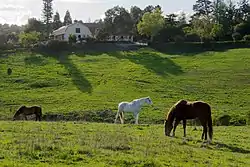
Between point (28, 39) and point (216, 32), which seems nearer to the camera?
point (216, 32)

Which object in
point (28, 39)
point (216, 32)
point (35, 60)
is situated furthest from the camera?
point (28, 39)

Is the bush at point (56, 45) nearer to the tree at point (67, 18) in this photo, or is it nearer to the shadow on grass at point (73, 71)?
the shadow on grass at point (73, 71)

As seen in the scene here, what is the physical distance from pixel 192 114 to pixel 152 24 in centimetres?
7335

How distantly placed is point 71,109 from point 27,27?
263 feet

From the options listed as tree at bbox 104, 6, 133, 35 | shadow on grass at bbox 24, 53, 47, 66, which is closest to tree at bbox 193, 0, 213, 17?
tree at bbox 104, 6, 133, 35

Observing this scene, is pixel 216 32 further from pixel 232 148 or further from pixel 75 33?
pixel 232 148

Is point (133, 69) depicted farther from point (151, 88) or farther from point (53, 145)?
point (53, 145)

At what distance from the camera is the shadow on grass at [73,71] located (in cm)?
5331

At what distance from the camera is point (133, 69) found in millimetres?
63781

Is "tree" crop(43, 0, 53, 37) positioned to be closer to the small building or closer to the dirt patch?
the small building

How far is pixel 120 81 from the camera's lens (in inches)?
2207

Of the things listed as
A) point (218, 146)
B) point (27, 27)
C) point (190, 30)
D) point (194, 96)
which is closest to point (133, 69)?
point (194, 96)

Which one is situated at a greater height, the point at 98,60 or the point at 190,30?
the point at 190,30

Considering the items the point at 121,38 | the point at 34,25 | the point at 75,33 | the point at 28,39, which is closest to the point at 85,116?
the point at 28,39
